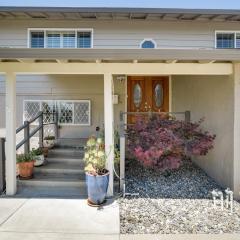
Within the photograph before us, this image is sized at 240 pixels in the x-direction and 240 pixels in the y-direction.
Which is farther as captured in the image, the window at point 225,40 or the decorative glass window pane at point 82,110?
the window at point 225,40

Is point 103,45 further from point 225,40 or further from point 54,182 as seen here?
point 54,182

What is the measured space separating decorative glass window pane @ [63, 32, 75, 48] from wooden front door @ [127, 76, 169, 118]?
219 centimetres

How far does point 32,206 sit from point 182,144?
3371 mm

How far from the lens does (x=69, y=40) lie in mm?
9805

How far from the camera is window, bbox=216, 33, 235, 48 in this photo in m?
9.99

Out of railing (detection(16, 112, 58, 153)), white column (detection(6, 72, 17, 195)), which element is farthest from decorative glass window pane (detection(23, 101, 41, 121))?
white column (detection(6, 72, 17, 195))

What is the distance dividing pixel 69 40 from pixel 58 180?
16.0 feet

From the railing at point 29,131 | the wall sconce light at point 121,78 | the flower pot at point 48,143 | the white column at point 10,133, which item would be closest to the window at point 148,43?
the wall sconce light at point 121,78

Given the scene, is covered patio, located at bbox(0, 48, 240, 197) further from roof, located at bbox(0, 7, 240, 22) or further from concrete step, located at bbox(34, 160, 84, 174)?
roof, located at bbox(0, 7, 240, 22)

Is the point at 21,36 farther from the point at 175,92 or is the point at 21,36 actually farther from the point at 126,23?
the point at 175,92

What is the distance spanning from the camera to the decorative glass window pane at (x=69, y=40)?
32.1 ft

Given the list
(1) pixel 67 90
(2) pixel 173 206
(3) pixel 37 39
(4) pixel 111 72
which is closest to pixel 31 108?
(1) pixel 67 90

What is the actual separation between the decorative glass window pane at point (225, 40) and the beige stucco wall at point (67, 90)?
3.52m

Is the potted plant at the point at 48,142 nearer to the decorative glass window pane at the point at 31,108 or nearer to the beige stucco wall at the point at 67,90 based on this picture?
the beige stucco wall at the point at 67,90
